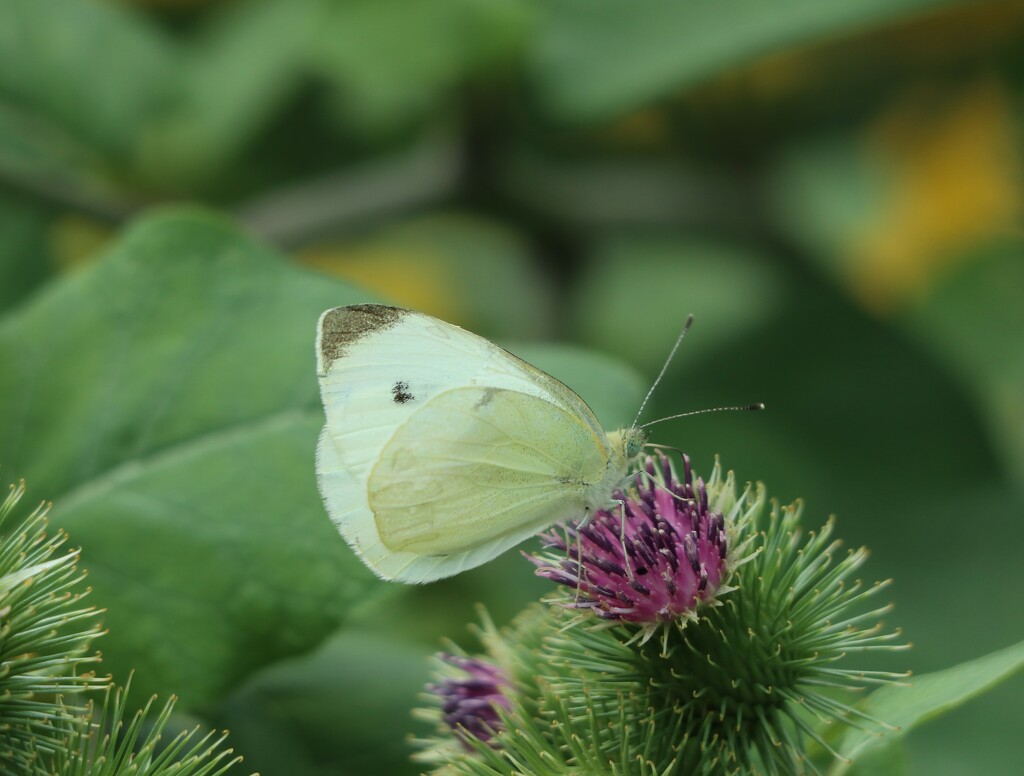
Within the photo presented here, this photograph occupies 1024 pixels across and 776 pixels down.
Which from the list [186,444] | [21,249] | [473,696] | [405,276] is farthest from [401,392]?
[405,276]

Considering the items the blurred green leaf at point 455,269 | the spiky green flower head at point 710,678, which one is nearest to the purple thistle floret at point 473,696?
the spiky green flower head at point 710,678

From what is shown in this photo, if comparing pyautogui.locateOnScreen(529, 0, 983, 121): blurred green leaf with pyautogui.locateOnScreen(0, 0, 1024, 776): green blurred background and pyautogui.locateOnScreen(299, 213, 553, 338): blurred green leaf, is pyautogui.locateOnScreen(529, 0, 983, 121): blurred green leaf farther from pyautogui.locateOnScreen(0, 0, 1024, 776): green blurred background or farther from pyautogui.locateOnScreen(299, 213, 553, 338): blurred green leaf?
pyautogui.locateOnScreen(299, 213, 553, 338): blurred green leaf

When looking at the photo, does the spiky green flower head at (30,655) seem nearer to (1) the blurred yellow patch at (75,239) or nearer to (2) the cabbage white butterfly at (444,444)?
(2) the cabbage white butterfly at (444,444)

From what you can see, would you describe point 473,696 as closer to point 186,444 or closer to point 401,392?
point 401,392

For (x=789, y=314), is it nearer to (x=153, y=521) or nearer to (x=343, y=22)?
(x=343, y=22)

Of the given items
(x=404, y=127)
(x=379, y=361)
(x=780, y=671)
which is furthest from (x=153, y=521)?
(x=404, y=127)
